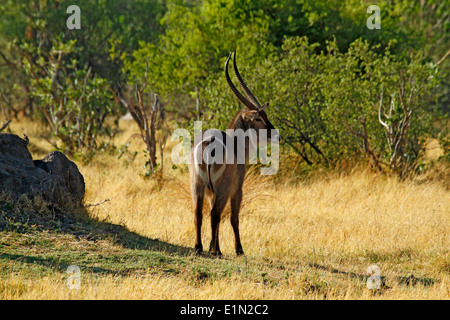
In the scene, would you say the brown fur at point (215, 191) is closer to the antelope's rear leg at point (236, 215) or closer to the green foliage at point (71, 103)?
the antelope's rear leg at point (236, 215)

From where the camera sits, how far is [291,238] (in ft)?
23.1

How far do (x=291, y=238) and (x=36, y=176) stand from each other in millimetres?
3467

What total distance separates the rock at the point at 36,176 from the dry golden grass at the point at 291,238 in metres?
0.48

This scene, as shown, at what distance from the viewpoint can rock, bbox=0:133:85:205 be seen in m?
6.43

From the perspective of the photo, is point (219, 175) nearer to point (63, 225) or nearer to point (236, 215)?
point (236, 215)

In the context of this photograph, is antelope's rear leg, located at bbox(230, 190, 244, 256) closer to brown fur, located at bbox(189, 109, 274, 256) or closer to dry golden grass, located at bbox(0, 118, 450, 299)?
brown fur, located at bbox(189, 109, 274, 256)

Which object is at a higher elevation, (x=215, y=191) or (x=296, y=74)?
(x=296, y=74)

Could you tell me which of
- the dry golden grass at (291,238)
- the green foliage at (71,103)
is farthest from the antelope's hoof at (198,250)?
the green foliage at (71,103)

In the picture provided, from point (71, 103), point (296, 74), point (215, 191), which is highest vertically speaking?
point (296, 74)

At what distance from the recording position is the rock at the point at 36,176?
21.1 ft

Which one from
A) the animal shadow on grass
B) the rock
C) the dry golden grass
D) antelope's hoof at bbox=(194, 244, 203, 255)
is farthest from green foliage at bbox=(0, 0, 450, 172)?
antelope's hoof at bbox=(194, 244, 203, 255)

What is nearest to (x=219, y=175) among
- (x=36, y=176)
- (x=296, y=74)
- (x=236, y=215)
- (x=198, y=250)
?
(x=236, y=215)

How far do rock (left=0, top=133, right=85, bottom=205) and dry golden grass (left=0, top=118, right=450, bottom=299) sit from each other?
481mm

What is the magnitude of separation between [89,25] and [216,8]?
7.82 metres
